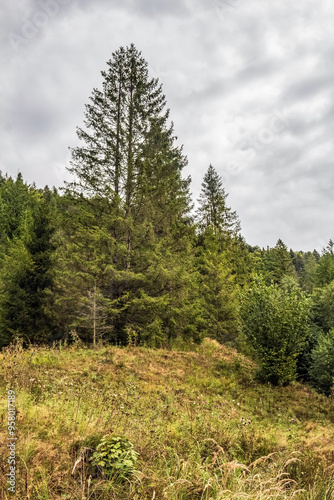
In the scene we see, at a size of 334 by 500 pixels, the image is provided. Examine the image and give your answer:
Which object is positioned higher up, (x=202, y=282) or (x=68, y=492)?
(x=202, y=282)

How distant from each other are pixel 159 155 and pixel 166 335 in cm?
1051

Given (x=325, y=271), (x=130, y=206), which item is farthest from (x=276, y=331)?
(x=325, y=271)

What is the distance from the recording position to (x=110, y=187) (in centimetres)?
1457

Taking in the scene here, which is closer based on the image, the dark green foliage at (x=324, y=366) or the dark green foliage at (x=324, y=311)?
the dark green foliage at (x=324, y=366)

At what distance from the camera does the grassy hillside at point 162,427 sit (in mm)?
2764

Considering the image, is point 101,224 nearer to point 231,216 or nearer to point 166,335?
point 166,335

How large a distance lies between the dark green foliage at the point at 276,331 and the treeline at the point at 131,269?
0.15 ft

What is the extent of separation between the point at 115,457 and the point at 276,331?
1047 cm

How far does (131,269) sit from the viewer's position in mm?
13898

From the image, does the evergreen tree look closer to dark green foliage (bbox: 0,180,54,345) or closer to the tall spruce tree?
the tall spruce tree

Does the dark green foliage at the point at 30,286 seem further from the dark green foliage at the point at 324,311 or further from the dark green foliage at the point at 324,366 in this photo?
the dark green foliage at the point at 324,311

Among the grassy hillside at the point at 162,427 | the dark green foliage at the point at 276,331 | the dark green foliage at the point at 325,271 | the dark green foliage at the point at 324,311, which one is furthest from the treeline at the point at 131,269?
the dark green foliage at the point at 325,271

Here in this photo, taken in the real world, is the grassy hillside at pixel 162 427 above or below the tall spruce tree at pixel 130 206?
below

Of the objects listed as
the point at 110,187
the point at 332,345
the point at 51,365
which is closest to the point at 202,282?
the point at 332,345
